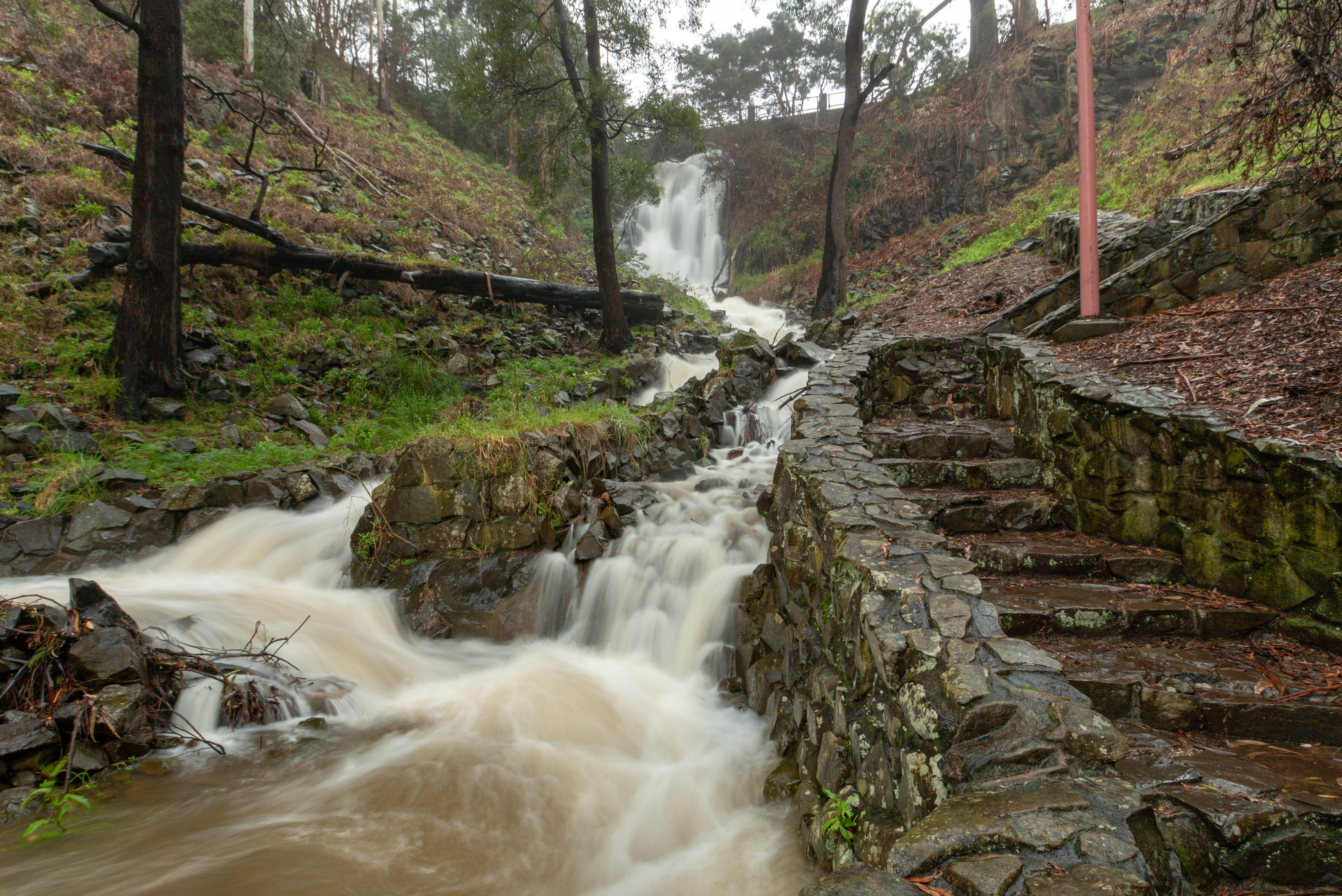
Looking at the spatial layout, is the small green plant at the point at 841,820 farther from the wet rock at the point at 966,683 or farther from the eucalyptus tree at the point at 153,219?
the eucalyptus tree at the point at 153,219

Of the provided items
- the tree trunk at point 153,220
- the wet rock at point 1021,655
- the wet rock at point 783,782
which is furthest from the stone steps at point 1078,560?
the tree trunk at point 153,220

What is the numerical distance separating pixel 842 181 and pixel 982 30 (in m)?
10.7

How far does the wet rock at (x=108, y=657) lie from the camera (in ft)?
12.3

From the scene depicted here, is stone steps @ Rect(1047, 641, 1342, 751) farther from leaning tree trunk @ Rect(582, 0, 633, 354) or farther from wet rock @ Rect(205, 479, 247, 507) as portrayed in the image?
leaning tree trunk @ Rect(582, 0, 633, 354)

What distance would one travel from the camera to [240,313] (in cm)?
955

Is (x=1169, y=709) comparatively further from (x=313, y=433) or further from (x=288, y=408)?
(x=288, y=408)

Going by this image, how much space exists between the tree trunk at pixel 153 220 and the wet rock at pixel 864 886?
29.0 feet

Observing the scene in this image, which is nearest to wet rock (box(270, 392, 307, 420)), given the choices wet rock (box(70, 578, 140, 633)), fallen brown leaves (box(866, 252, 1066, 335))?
wet rock (box(70, 578, 140, 633))

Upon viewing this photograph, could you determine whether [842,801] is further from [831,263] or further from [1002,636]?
[831,263]

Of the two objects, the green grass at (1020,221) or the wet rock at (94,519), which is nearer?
the wet rock at (94,519)

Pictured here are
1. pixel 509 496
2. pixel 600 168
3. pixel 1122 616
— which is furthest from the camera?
pixel 600 168

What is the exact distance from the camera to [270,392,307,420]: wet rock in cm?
793

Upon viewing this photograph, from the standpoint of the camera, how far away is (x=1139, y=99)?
49.1 feet

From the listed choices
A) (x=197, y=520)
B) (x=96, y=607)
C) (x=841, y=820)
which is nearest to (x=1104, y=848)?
(x=841, y=820)
